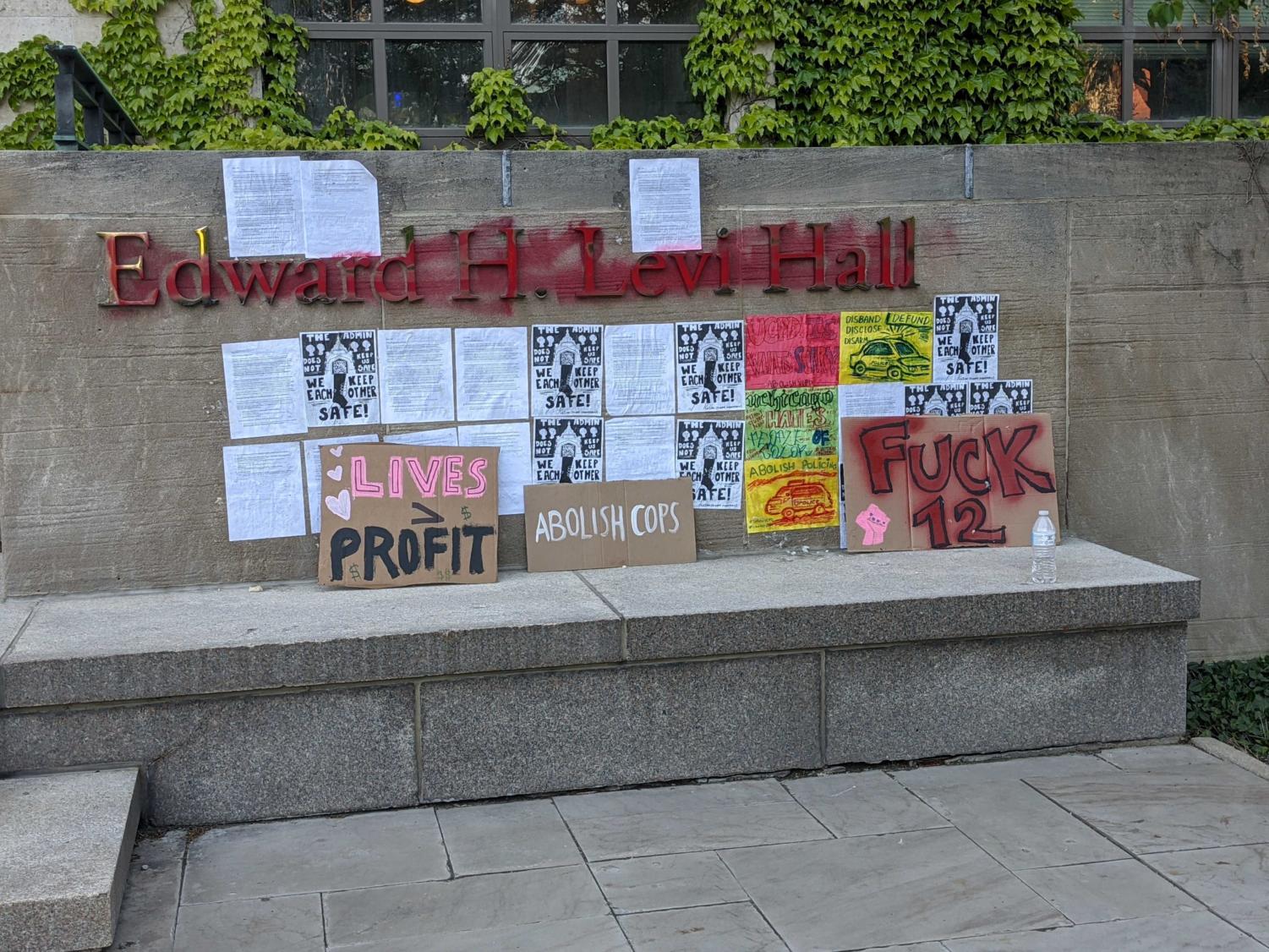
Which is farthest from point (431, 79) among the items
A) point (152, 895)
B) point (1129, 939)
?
point (1129, 939)

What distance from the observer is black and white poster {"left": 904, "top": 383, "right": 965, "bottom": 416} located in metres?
5.95

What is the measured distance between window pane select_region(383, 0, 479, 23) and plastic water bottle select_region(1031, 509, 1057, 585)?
5.64 metres

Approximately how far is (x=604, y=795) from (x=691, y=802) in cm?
33

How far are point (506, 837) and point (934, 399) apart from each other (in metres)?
2.89

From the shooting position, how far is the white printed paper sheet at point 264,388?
536 centimetres

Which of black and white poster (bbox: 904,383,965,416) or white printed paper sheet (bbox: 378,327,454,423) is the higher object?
white printed paper sheet (bbox: 378,327,454,423)

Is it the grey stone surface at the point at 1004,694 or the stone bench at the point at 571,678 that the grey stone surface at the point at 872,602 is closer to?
the stone bench at the point at 571,678

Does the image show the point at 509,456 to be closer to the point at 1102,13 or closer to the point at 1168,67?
the point at 1102,13

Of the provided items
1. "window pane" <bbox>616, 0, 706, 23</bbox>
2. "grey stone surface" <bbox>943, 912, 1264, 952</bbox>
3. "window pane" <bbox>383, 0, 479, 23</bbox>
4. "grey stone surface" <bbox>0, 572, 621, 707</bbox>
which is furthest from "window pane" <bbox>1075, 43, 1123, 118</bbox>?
"grey stone surface" <bbox>943, 912, 1264, 952</bbox>

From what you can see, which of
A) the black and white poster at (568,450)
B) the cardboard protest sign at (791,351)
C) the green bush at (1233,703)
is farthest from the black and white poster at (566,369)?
the green bush at (1233,703)

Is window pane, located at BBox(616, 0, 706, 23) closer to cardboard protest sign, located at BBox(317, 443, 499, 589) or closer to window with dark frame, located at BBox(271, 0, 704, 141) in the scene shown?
window with dark frame, located at BBox(271, 0, 704, 141)

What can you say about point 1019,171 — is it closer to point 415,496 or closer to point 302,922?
point 415,496

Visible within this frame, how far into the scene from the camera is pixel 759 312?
5.79 meters

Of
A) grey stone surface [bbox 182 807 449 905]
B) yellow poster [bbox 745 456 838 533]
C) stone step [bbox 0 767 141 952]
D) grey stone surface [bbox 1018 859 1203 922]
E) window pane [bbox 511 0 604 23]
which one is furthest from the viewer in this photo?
window pane [bbox 511 0 604 23]
